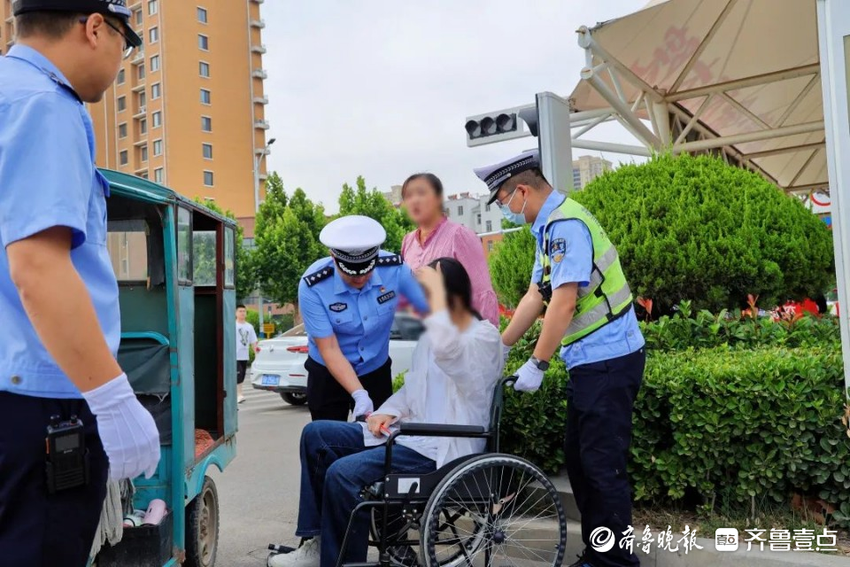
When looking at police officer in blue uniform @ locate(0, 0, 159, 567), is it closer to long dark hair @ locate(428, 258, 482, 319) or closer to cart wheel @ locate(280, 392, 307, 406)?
long dark hair @ locate(428, 258, 482, 319)

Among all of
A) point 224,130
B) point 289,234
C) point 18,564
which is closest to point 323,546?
point 18,564

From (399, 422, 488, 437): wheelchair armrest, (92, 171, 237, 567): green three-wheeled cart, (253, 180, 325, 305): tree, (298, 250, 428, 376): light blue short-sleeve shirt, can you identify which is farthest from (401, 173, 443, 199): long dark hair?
(253, 180, 325, 305): tree

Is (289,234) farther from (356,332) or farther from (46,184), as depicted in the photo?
(46,184)

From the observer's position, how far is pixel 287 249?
1310 inches

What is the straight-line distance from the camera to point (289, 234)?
33.4 metres

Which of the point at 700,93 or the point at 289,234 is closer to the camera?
the point at 700,93

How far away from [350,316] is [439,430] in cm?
106

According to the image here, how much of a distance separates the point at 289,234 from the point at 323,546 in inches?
1219

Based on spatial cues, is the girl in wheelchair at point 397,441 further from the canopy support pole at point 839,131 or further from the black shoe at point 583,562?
the canopy support pole at point 839,131

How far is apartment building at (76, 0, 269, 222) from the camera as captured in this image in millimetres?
53438

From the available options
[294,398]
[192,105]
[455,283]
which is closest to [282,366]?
[294,398]

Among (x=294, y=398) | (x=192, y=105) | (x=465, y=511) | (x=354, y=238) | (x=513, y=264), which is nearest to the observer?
(x=465, y=511)

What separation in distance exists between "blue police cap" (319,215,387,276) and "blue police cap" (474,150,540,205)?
0.53 m

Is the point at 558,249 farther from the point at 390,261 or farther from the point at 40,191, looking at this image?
the point at 40,191
